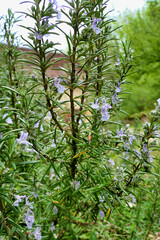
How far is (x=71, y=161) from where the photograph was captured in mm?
749

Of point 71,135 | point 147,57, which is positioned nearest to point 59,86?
point 71,135

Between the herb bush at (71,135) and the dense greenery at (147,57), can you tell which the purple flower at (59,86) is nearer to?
the herb bush at (71,135)

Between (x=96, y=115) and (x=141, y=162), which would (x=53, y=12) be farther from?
(x=141, y=162)

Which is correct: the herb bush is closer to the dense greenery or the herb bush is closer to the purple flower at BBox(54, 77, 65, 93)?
the purple flower at BBox(54, 77, 65, 93)

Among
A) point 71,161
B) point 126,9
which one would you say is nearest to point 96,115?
point 71,161

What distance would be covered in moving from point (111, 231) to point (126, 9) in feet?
34.8

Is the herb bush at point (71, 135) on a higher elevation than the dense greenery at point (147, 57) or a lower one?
lower

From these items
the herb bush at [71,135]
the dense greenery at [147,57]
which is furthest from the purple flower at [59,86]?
the dense greenery at [147,57]

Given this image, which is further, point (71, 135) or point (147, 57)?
point (147, 57)

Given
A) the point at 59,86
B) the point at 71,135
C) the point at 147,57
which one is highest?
the point at 147,57

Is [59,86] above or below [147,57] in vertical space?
below

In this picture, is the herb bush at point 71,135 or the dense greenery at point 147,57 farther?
the dense greenery at point 147,57

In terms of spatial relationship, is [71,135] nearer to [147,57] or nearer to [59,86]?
[59,86]

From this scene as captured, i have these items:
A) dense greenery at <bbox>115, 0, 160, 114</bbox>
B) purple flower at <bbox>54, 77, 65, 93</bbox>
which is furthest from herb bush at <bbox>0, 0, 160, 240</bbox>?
dense greenery at <bbox>115, 0, 160, 114</bbox>
